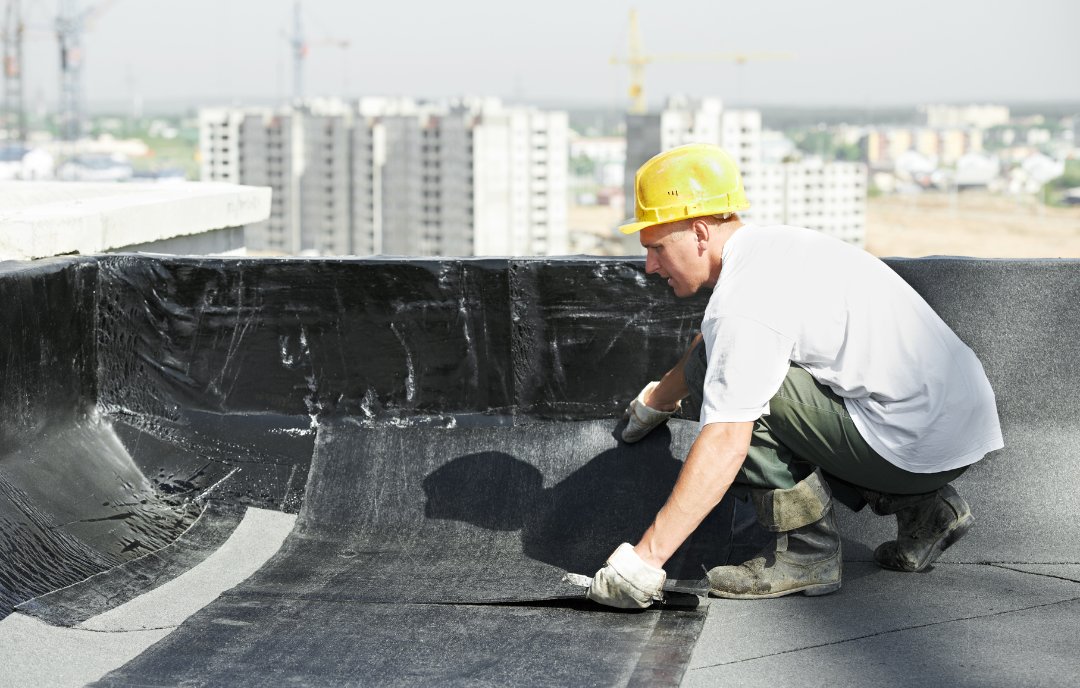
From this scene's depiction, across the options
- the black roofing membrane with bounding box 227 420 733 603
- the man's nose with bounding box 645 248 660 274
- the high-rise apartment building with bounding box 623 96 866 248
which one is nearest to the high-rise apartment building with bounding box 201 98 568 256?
the high-rise apartment building with bounding box 623 96 866 248

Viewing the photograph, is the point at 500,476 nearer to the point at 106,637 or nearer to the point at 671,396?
the point at 671,396

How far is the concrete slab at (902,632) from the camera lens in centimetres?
187

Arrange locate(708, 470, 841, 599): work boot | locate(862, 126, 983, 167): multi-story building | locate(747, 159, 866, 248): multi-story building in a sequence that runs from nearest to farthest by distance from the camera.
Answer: locate(708, 470, 841, 599): work boot, locate(747, 159, 866, 248): multi-story building, locate(862, 126, 983, 167): multi-story building

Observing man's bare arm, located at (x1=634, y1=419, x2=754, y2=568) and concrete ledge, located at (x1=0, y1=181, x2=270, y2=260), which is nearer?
man's bare arm, located at (x1=634, y1=419, x2=754, y2=568)

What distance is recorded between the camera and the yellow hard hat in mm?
2156

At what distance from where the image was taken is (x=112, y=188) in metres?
4.83

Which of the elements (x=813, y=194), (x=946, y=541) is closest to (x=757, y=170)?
(x=813, y=194)

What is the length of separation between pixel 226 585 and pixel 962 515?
1852mm

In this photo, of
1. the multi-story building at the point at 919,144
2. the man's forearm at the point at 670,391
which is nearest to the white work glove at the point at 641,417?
the man's forearm at the point at 670,391

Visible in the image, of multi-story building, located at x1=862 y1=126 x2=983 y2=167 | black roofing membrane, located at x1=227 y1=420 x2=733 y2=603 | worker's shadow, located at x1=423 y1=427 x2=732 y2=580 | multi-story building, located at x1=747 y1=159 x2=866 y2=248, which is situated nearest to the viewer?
black roofing membrane, located at x1=227 y1=420 x2=733 y2=603

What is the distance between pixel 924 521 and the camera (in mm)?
2344

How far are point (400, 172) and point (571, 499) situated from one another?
69.0m

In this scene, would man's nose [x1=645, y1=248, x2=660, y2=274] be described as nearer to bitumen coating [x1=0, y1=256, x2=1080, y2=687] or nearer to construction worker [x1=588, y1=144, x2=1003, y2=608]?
construction worker [x1=588, y1=144, x2=1003, y2=608]

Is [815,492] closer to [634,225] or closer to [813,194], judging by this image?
[634,225]
